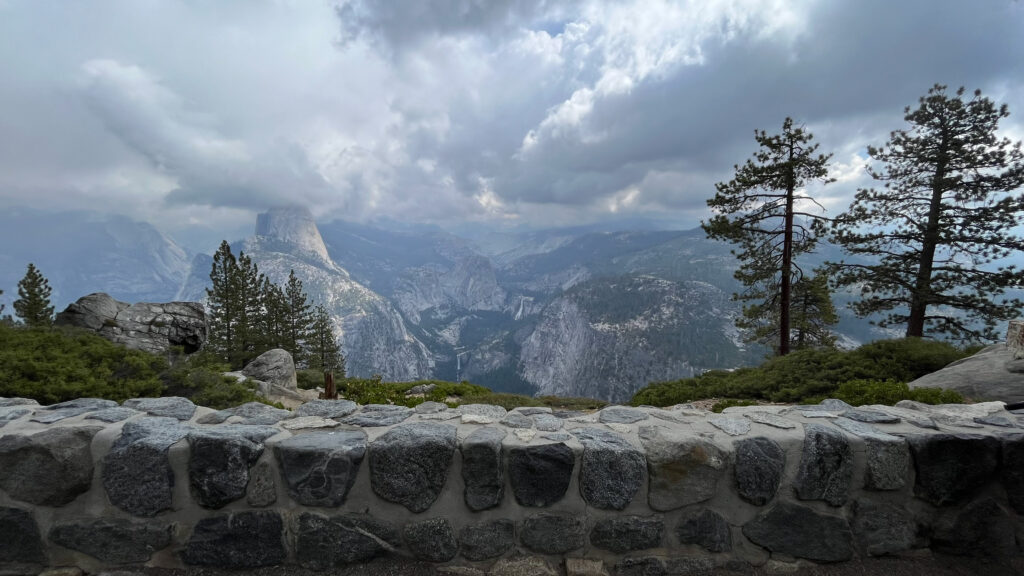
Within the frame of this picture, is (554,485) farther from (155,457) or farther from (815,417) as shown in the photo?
(155,457)

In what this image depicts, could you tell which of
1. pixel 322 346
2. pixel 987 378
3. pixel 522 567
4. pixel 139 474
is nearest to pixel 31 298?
pixel 322 346

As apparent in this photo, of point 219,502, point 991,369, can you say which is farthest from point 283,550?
point 991,369

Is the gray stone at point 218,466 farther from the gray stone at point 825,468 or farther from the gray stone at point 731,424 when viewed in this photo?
the gray stone at point 825,468

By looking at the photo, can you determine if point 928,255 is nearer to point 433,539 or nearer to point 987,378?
point 987,378

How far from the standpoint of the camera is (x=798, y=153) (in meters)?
16.7

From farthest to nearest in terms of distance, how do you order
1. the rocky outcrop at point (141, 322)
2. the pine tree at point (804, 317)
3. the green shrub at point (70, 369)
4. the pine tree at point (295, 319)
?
1. the pine tree at point (295, 319)
2. the pine tree at point (804, 317)
3. the rocky outcrop at point (141, 322)
4. the green shrub at point (70, 369)

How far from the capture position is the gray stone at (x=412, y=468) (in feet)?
9.81

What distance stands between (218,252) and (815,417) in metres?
39.5

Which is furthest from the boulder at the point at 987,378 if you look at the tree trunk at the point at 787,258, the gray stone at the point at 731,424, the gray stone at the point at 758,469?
the tree trunk at the point at 787,258

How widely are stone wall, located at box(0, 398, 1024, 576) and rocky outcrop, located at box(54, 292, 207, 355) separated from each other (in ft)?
54.1

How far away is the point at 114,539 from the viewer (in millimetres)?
3006

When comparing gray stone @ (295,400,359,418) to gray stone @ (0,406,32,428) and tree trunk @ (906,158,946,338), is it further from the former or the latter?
tree trunk @ (906,158,946,338)

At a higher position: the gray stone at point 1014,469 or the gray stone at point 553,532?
the gray stone at point 1014,469

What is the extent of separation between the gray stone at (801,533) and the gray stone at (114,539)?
15.2 ft
